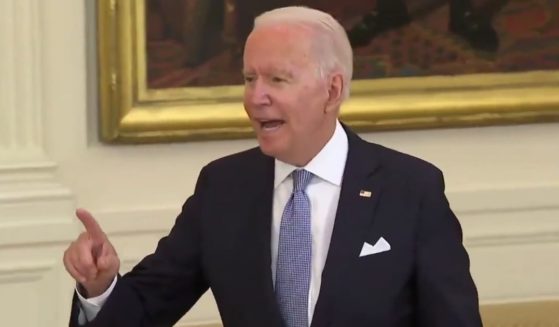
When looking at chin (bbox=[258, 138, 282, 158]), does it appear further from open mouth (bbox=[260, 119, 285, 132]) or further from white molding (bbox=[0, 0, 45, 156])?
white molding (bbox=[0, 0, 45, 156])

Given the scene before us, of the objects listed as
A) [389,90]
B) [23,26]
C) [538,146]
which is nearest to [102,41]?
[23,26]

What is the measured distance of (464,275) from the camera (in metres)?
2.62

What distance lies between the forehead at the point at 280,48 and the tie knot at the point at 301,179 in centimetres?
27

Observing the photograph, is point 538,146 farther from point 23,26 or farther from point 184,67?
point 23,26

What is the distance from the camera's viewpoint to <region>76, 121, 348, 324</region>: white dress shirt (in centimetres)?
266

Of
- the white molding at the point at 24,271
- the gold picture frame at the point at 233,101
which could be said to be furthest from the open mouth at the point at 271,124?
the white molding at the point at 24,271

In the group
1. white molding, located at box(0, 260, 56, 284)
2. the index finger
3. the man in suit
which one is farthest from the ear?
white molding, located at box(0, 260, 56, 284)

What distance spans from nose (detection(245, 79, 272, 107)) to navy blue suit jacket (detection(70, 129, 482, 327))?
291 millimetres

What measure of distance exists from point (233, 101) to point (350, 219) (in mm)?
1644

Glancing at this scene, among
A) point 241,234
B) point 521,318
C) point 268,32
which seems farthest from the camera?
point 521,318

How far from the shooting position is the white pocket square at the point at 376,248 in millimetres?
2615

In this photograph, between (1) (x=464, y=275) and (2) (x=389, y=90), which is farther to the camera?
(2) (x=389, y=90)

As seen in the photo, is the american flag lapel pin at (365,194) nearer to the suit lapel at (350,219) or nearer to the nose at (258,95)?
the suit lapel at (350,219)

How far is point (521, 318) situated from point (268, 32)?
7.30 feet
